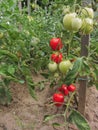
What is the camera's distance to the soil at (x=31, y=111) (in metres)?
1.76

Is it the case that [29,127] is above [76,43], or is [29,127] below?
below

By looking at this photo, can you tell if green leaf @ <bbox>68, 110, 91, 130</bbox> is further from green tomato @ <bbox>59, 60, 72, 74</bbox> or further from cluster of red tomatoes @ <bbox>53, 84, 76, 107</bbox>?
green tomato @ <bbox>59, 60, 72, 74</bbox>

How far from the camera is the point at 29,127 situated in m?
A: 1.74

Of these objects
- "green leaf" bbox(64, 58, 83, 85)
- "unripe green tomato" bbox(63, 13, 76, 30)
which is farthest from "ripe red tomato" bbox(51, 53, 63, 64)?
"unripe green tomato" bbox(63, 13, 76, 30)

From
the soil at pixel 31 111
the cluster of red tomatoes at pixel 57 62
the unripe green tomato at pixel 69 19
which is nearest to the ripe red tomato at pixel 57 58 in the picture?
the cluster of red tomatoes at pixel 57 62

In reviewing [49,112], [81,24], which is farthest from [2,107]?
[81,24]

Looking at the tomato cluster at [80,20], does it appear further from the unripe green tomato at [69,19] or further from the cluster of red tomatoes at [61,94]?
the cluster of red tomatoes at [61,94]

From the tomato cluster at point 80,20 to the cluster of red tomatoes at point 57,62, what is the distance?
0.18m

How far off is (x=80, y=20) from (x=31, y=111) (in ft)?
2.53

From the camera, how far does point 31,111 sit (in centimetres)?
187

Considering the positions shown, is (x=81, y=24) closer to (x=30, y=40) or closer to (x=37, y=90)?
(x=30, y=40)

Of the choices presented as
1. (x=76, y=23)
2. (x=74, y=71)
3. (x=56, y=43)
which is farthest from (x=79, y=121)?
(x=76, y=23)

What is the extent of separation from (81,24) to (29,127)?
726 millimetres

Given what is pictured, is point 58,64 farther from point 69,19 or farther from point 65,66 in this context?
point 69,19
